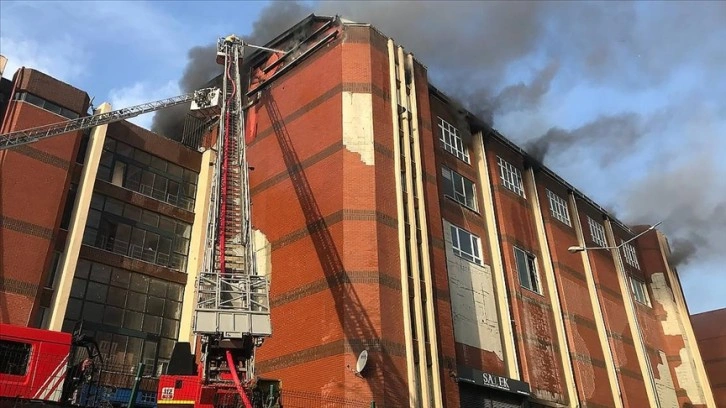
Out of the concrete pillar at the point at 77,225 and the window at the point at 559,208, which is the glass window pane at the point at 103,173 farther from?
the window at the point at 559,208

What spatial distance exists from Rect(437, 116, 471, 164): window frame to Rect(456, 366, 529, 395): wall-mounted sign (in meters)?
10.3

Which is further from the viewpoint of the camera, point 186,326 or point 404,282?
point 186,326

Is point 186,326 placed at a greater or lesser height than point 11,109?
lesser

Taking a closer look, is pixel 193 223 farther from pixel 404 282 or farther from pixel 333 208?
pixel 404 282

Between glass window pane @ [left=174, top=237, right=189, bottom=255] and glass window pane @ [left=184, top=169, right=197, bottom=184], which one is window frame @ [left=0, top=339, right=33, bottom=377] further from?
glass window pane @ [left=184, top=169, right=197, bottom=184]

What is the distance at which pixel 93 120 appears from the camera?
76.3 ft

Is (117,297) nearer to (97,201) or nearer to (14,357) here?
(97,201)

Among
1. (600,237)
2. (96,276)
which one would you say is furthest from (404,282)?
(600,237)

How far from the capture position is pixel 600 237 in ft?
124

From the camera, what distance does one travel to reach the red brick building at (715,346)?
43906 millimetres

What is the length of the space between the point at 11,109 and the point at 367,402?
17179 millimetres

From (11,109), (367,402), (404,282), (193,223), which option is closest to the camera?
(367,402)

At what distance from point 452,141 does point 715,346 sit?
→ 32495mm

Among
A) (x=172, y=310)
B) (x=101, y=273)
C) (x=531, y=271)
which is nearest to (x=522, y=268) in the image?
(x=531, y=271)
